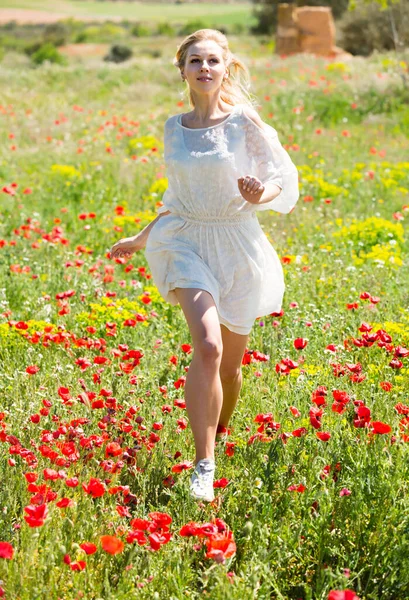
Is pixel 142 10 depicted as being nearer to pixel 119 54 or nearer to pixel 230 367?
pixel 119 54

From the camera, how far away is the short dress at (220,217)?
157 inches

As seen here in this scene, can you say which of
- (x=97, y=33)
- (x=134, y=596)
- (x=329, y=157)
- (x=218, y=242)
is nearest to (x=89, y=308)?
(x=218, y=242)

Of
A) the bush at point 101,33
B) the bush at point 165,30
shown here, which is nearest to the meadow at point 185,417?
the bush at point 101,33

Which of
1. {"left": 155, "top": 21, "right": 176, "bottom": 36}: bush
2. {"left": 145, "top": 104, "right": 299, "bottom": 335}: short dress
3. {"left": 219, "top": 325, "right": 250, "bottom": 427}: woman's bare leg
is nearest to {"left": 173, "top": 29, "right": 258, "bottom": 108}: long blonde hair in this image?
{"left": 145, "top": 104, "right": 299, "bottom": 335}: short dress

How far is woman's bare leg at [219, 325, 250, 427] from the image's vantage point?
4.11 meters

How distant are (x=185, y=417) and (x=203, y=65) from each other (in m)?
1.62

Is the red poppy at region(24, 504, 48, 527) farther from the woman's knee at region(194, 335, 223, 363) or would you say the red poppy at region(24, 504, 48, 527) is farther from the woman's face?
the woman's face

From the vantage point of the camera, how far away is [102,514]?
10.6ft

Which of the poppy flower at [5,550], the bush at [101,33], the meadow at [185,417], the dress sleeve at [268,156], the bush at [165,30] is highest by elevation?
the dress sleeve at [268,156]

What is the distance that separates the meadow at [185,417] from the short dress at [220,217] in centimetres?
39

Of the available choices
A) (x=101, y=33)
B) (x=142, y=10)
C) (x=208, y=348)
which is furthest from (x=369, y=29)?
(x=142, y=10)

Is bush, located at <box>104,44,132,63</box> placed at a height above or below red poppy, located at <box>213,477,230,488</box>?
below

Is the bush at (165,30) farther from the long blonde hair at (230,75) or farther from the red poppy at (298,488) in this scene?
the red poppy at (298,488)

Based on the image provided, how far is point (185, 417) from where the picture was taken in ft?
13.7
